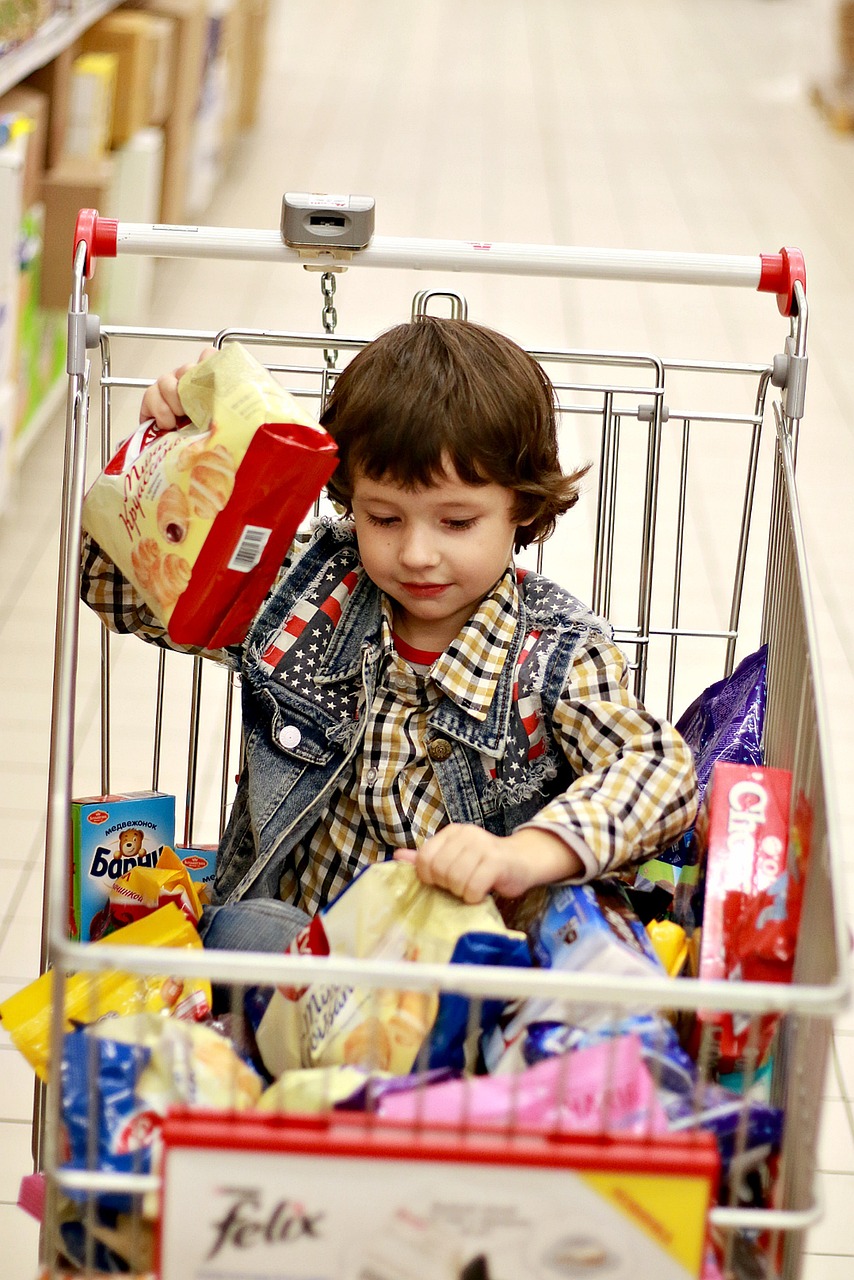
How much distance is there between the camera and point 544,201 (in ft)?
24.7

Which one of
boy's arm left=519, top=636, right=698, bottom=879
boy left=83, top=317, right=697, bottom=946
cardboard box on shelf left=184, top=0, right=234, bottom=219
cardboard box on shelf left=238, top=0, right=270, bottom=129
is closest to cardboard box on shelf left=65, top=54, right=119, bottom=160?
cardboard box on shelf left=184, top=0, right=234, bottom=219

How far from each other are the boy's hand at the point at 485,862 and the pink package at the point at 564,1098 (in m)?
0.25

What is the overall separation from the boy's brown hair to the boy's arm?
0.20m

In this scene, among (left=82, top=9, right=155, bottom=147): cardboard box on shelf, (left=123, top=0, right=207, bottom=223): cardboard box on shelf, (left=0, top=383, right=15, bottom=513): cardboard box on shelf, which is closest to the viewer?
(left=0, top=383, right=15, bottom=513): cardboard box on shelf

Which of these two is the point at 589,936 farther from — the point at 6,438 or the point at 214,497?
the point at 6,438

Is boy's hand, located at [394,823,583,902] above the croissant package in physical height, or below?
below

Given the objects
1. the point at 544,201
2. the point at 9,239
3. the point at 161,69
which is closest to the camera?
the point at 9,239

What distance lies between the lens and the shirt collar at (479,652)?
1663mm

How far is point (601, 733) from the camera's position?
64.0 inches

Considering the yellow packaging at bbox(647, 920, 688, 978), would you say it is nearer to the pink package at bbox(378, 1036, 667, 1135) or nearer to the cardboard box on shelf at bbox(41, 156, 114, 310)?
the pink package at bbox(378, 1036, 667, 1135)

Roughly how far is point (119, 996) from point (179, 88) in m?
4.81

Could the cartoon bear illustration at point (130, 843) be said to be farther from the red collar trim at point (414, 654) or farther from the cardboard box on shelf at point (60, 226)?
the cardboard box on shelf at point (60, 226)

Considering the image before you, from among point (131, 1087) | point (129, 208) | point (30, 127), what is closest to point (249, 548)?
point (131, 1087)

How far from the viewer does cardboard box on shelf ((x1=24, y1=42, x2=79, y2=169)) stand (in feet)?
14.1
